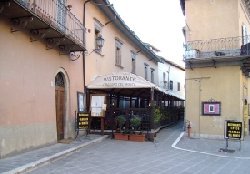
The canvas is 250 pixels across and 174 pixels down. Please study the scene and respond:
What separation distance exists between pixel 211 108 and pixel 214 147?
3629 mm

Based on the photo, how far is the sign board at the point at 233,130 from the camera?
1404cm

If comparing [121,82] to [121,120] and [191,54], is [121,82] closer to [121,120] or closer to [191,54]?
[121,120]

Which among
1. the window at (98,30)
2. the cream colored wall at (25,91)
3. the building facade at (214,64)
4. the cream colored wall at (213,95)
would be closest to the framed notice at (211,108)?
the building facade at (214,64)

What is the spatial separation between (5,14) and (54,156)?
13.0ft

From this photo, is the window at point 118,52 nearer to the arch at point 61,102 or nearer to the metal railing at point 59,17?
the metal railing at point 59,17

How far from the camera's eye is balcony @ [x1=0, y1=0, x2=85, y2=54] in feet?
30.9

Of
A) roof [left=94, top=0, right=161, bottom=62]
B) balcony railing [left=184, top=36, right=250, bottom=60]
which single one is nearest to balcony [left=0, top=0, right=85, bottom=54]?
roof [left=94, top=0, right=161, bottom=62]

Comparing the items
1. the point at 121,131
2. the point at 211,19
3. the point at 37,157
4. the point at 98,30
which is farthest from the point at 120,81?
the point at 37,157

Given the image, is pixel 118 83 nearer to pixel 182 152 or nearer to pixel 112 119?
pixel 112 119

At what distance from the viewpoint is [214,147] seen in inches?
582

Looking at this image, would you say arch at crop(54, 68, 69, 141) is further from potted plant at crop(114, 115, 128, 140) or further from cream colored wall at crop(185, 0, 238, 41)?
cream colored wall at crop(185, 0, 238, 41)

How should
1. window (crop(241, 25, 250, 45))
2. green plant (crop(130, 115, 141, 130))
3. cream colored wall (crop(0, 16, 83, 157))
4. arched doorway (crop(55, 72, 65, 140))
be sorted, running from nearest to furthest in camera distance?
1. cream colored wall (crop(0, 16, 83, 157))
2. arched doorway (crop(55, 72, 65, 140))
3. green plant (crop(130, 115, 141, 130))
4. window (crop(241, 25, 250, 45))

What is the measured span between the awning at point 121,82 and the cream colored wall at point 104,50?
60cm

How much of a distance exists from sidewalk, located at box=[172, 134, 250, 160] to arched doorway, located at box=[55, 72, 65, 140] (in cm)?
444
